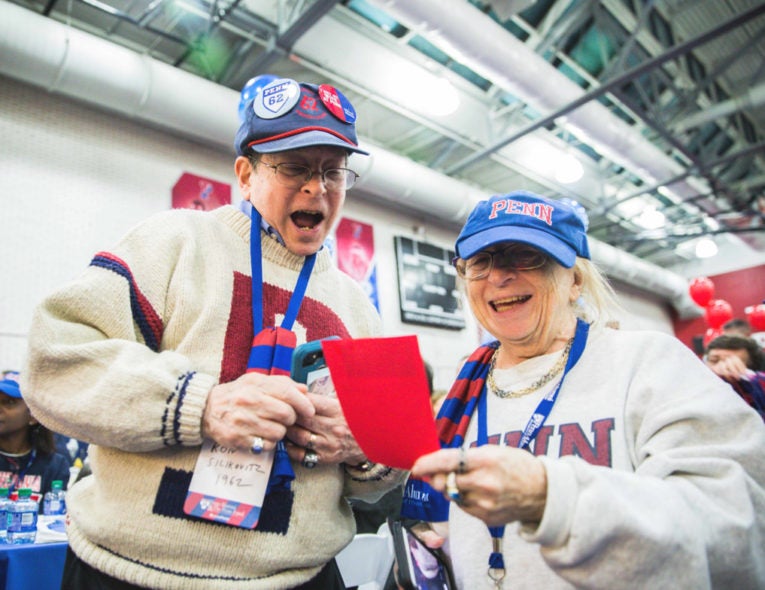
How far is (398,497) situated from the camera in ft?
8.73

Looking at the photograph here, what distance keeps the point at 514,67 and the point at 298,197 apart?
3969 mm

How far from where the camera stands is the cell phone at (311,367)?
39.2 inches

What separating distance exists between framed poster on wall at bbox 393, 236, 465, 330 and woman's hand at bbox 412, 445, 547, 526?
593 centimetres

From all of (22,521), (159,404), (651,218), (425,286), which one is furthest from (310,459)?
(651,218)

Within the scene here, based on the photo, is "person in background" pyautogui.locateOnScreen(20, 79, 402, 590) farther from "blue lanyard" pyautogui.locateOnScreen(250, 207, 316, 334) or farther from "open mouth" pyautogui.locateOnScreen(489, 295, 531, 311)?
"open mouth" pyautogui.locateOnScreen(489, 295, 531, 311)

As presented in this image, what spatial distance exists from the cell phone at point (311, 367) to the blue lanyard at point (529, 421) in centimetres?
38

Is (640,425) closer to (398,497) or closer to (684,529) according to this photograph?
(684,529)

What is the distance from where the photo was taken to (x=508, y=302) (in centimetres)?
123

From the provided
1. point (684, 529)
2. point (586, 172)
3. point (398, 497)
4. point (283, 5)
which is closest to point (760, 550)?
point (684, 529)

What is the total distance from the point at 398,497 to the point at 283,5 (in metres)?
4.02

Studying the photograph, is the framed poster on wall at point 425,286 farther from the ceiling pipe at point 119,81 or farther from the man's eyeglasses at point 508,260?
the man's eyeglasses at point 508,260

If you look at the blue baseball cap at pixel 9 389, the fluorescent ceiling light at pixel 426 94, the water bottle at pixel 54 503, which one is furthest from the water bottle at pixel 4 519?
the fluorescent ceiling light at pixel 426 94

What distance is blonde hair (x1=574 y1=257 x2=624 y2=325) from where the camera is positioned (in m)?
1.28

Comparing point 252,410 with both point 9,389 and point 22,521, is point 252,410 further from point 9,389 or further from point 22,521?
point 9,389
